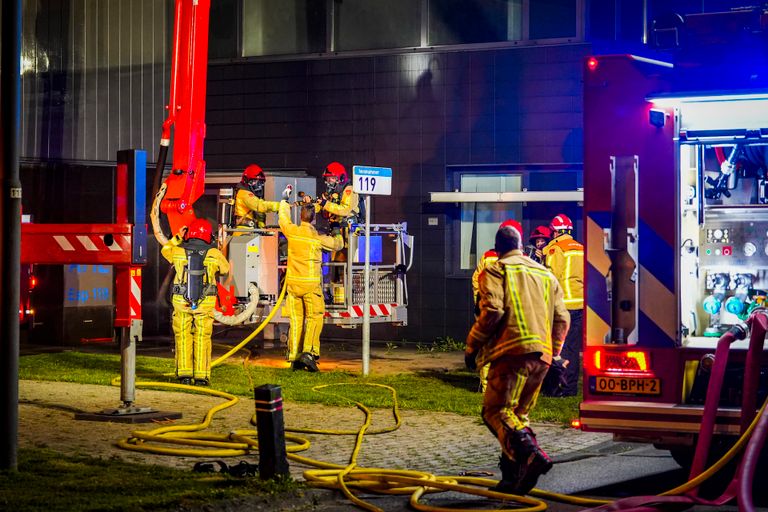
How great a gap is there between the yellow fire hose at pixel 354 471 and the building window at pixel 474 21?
10.0m

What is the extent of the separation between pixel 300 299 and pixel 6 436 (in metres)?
7.43

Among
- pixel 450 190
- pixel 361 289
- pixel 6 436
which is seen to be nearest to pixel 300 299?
pixel 361 289

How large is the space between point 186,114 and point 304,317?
9.74 feet

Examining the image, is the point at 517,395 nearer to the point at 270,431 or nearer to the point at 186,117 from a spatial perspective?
the point at 270,431

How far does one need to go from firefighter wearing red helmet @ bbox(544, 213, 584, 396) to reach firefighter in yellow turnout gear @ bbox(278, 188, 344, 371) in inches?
132

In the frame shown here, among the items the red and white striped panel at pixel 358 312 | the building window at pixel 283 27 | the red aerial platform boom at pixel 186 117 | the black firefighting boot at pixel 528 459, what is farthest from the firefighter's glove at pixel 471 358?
the building window at pixel 283 27

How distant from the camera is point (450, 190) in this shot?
1981 centimetres

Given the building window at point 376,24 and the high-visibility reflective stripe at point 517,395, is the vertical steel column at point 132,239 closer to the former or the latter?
the high-visibility reflective stripe at point 517,395

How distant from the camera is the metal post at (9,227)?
824 cm

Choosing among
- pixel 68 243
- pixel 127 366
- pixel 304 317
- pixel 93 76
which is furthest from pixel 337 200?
pixel 68 243

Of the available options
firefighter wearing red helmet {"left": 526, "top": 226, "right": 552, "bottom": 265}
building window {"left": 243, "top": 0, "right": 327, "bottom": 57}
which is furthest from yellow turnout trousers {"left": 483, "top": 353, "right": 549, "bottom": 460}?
building window {"left": 243, "top": 0, "right": 327, "bottom": 57}

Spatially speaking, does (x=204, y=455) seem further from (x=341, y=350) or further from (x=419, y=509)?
(x=341, y=350)

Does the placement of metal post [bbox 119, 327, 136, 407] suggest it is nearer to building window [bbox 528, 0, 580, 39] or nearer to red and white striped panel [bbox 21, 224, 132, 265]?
red and white striped panel [bbox 21, 224, 132, 265]

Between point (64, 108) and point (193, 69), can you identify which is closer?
A: point (193, 69)
